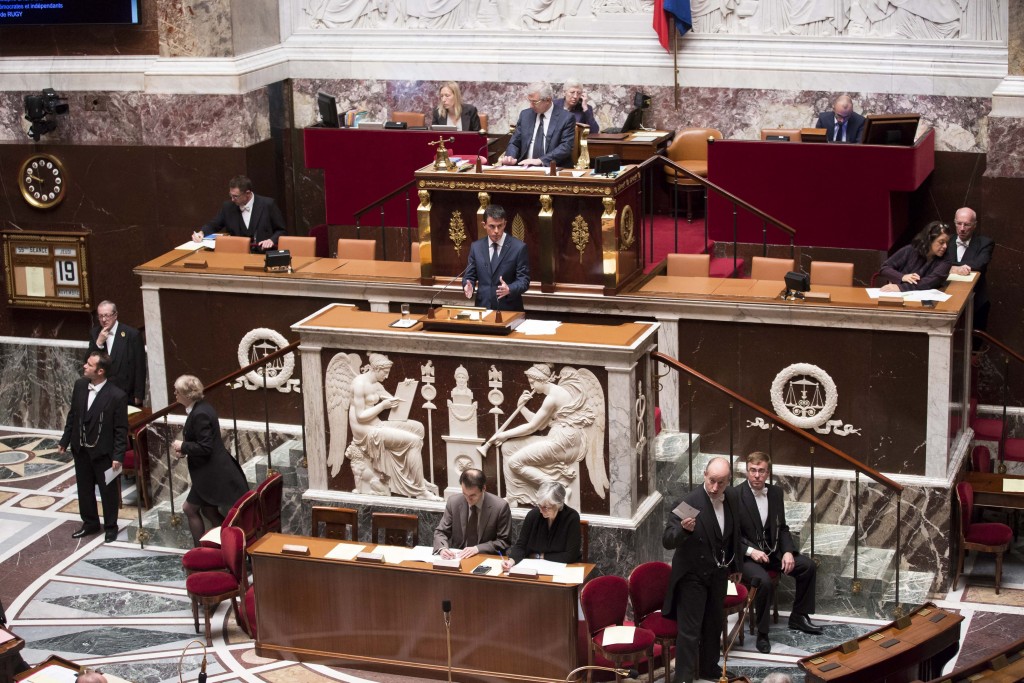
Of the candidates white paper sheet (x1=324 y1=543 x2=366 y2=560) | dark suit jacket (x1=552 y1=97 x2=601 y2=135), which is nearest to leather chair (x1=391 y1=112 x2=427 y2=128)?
dark suit jacket (x1=552 y1=97 x2=601 y2=135)

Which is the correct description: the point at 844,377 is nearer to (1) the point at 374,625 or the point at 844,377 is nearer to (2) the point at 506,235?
(2) the point at 506,235

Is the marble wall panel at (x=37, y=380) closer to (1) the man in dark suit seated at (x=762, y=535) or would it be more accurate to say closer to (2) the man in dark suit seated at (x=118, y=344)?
(2) the man in dark suit seated at (x=118, y=344)

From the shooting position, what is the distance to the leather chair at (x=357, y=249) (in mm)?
13289

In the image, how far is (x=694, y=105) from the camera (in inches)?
601

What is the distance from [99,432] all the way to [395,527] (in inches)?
109

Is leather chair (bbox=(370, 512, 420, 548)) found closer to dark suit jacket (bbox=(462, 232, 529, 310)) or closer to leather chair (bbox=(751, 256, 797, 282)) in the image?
dark suit jacket (bbox=(462, 232, 529, 310))

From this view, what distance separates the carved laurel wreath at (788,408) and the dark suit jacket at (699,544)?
1.98 m

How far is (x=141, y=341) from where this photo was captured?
1344 cm

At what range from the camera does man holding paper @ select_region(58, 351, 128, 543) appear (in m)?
12.3

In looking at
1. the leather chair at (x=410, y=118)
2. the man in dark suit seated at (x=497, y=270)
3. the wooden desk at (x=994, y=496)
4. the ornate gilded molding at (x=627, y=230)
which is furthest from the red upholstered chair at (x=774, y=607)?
the leather chair at (x=410, y=118)

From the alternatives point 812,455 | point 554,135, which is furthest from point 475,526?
point 554,135

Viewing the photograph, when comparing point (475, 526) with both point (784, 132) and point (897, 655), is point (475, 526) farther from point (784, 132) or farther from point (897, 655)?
point (784, 132)

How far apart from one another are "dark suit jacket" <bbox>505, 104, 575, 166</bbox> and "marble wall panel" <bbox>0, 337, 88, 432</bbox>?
16.7 feet

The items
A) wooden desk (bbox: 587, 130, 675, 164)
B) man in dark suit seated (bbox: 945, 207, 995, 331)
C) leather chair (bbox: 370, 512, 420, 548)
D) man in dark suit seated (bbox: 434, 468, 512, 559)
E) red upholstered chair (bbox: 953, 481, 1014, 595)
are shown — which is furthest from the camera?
wooden desk (bbox: 587, 130, 675, 164)
